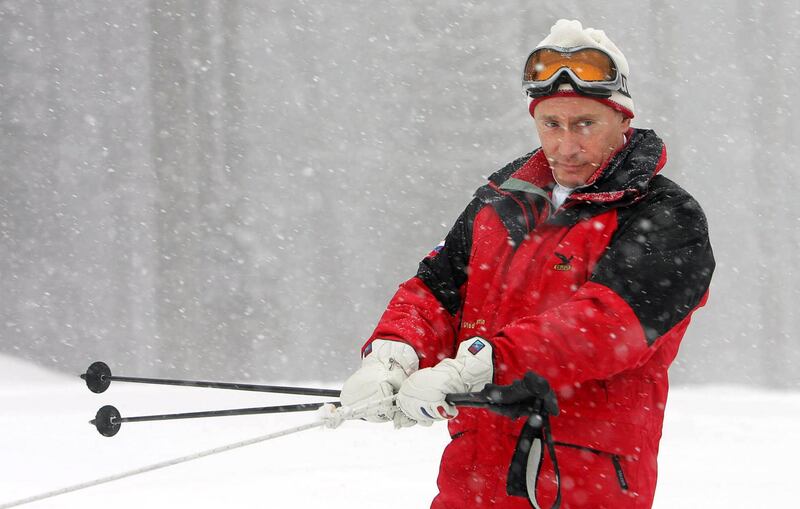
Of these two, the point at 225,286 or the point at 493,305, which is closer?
the point at 493,305

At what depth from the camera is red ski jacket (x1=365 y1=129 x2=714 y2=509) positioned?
76.7 inches

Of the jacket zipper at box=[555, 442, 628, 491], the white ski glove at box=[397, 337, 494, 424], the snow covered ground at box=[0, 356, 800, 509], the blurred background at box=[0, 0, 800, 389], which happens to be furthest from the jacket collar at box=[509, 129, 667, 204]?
the blurred background at box=[0, 0, 800, 389]

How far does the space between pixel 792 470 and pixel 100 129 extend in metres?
8.33

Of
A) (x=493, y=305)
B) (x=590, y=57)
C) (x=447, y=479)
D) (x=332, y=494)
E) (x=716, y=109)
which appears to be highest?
(x=716, y=109)

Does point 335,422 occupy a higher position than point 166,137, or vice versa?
point 166,137

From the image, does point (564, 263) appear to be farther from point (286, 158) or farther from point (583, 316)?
point (286, 158)

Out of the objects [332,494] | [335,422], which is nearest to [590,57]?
[335,422]

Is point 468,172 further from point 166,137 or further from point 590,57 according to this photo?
point 590,57

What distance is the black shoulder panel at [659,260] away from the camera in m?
1.98

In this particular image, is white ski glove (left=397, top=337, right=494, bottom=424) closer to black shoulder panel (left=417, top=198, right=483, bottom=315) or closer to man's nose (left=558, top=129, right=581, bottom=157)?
black shoulder panel (left=417, top=198, right=483, bottom=315)

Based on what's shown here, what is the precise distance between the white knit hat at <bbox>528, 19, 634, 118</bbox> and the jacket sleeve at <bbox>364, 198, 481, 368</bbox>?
38 cm

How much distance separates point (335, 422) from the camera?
85.1 inches

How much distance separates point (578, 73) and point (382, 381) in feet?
2.80

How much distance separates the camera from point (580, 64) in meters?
2.22
